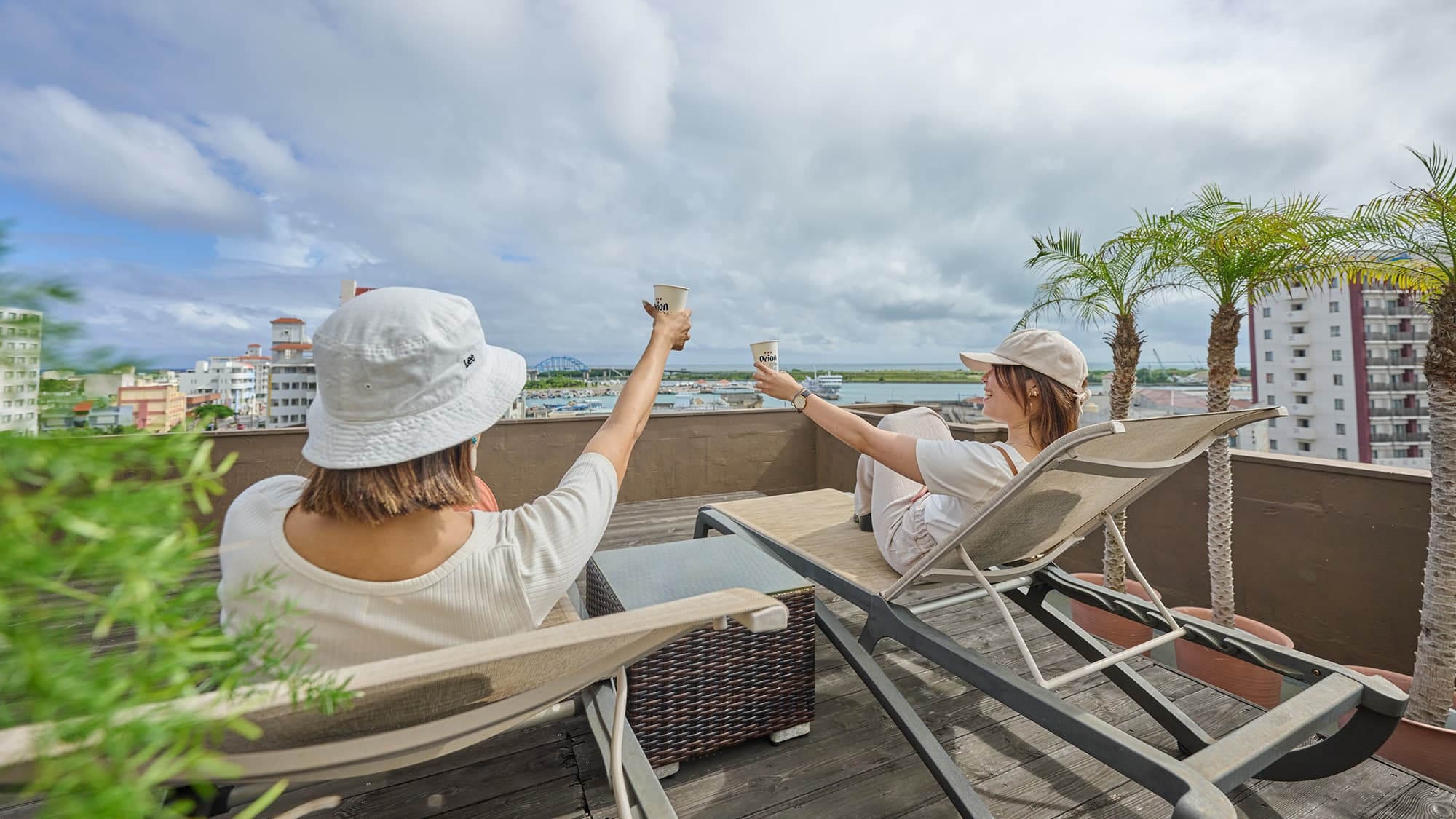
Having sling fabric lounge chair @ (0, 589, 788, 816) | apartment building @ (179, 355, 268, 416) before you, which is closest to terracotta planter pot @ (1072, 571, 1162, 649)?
sling fabric lounge chair @ (0, 589, 788, 816)

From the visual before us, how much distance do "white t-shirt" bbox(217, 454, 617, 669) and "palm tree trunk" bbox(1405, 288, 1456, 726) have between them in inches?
110

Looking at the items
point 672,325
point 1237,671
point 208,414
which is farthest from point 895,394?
point 208,414

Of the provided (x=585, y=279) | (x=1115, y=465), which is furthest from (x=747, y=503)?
(x=585, y=279)

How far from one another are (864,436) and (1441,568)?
2059 millimetres

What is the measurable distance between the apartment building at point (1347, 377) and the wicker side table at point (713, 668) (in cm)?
5651

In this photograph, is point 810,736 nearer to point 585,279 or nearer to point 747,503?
point 747,503

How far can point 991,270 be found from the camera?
44.3 meters

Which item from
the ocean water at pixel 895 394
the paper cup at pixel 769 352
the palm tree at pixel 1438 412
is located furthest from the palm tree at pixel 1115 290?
the paper cup at pixel 769 352

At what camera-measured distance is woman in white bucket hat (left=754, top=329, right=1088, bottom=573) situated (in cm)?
165

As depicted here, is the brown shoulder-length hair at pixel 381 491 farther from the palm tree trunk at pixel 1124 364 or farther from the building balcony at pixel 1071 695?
the palm tree trunk at pixel 1124 364

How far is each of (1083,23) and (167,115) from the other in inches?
1075

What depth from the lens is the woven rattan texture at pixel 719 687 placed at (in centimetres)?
160

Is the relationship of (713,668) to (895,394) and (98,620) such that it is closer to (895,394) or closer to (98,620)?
(98,620)

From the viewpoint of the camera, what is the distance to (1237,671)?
2.16 meters
